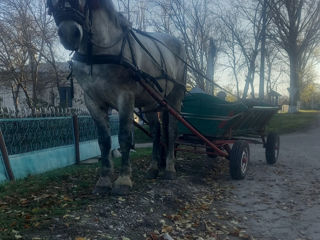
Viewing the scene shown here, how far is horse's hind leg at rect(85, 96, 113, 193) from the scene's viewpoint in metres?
4.75

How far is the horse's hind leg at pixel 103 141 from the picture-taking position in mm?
4754

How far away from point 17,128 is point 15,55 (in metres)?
12.9

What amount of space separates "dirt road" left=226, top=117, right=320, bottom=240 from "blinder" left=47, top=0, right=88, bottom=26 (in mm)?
3309

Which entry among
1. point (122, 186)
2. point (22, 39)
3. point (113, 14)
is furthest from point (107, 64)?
point (22, 39)

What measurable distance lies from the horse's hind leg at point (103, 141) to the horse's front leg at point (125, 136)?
0.19 meters

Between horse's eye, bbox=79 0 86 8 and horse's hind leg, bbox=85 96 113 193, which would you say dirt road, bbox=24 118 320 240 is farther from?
horse's eye, bbox=79 0 86 8

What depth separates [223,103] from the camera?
24.4 ft

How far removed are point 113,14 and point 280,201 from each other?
13.2ft

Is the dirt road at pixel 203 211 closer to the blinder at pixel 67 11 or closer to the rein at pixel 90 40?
the rein at pixel 90 40

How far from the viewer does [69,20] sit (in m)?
3.73

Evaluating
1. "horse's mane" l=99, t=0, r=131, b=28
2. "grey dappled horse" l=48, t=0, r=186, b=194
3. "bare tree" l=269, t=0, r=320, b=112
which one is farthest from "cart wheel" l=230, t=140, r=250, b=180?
"bare tree" l=269, t=0, r=320, b=112

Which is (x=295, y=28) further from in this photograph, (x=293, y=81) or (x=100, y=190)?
(x=100, y=190)

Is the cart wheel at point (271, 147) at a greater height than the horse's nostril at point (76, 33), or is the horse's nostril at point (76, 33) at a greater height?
the horse's nostril at point (76, 33)

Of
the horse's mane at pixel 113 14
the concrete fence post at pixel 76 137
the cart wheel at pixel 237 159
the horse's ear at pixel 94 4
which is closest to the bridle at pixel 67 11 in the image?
the horse's ear at pixel 94 4
